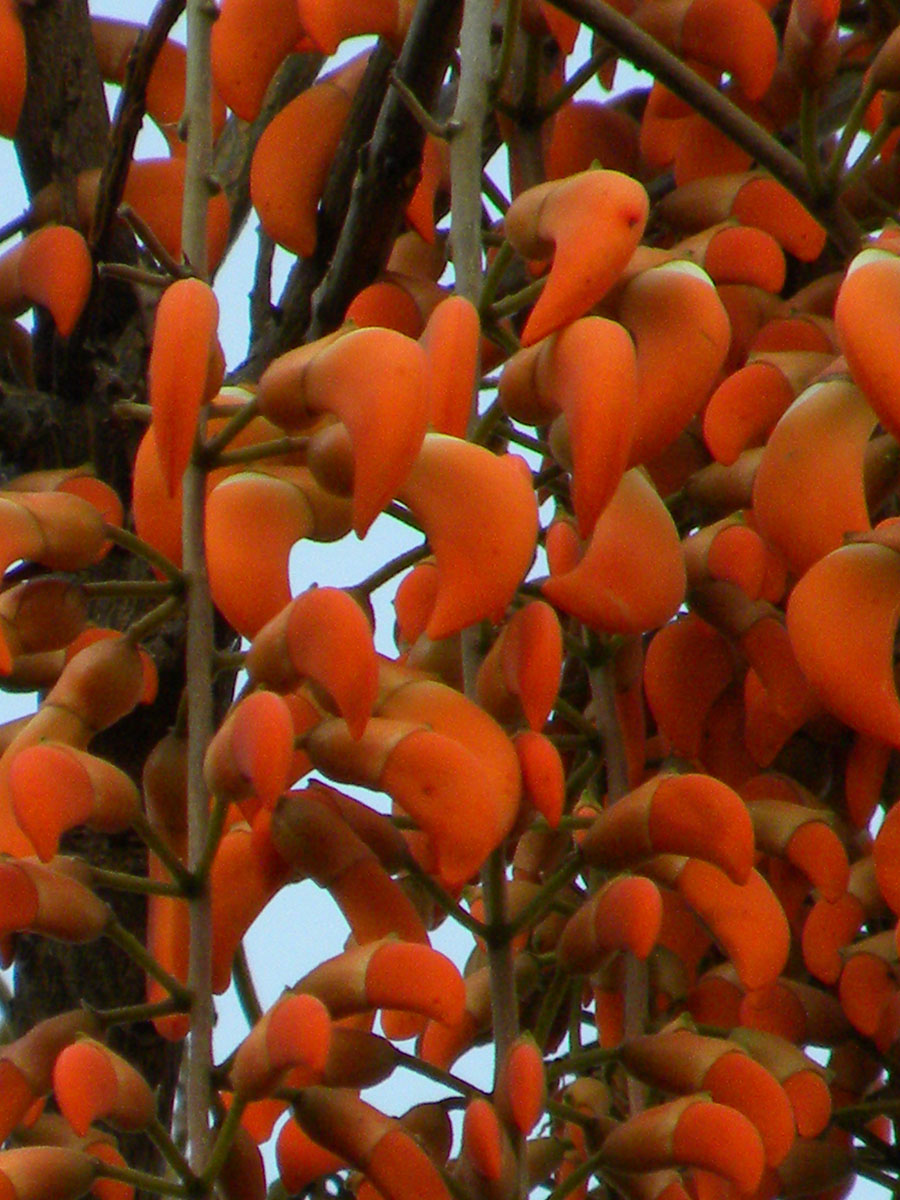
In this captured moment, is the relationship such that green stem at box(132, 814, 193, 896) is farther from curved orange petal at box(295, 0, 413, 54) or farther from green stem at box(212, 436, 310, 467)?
curved orange petal at box(295, 0, 413, 54)

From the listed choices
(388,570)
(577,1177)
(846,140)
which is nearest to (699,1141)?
(577,1177)

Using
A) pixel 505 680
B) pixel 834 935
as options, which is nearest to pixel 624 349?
pixel 505 680

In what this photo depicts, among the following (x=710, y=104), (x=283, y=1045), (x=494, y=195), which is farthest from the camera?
(x=494, y=195)

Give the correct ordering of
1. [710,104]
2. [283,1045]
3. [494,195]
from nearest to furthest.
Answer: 1. [283,1045]
2. [710,104]
3. [494,195]

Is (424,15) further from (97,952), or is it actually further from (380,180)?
(97,952)

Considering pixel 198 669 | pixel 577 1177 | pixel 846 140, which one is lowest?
Result: pixel 577 1177

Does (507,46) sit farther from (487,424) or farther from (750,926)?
(750,926)

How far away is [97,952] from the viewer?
60 centimetres

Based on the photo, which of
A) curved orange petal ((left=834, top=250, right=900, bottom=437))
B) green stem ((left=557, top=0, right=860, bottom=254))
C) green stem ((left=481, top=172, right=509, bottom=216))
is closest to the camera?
curved orange petal ((left=834, top=250, right=900, bottom=437))

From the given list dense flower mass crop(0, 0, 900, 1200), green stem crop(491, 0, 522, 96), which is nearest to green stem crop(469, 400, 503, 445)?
dense flower mass crop(0, 0, 900, 1200)

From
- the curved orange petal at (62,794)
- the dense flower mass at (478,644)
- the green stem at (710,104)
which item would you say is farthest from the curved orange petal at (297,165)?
the curved orange petal at (62,794)

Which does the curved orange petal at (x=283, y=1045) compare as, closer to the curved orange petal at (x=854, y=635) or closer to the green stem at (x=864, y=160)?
the curved orange petal at (x=854, y=635)

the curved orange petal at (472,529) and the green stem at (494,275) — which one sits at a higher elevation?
the green stem at (494,275)

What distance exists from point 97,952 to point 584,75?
284 mm
